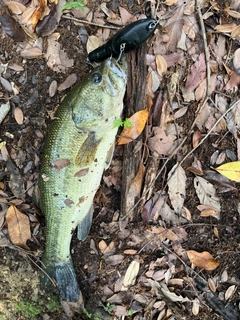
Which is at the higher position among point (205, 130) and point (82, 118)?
point (82, 118)

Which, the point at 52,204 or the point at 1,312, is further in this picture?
the point at 1,312

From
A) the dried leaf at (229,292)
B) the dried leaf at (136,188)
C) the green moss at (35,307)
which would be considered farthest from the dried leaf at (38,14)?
the dried leaf at (229,292)

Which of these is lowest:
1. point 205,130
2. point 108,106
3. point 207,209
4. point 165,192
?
point 207,209

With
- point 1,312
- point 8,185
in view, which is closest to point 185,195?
point 8,185

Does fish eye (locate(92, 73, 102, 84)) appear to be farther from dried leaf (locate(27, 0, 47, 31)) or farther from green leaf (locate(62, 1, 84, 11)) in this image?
dried leaf (locate(27, 0, 47, 31))

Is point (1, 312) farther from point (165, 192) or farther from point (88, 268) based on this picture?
point (165, 192)

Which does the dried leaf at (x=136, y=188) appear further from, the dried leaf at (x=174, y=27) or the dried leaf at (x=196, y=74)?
the dried leaf at (x=174, y=27)

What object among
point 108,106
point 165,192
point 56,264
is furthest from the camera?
point 165,192

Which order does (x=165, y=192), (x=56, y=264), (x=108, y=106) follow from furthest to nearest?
(x=165, y=192), (x=56, y=264), (x=108, y=106)
